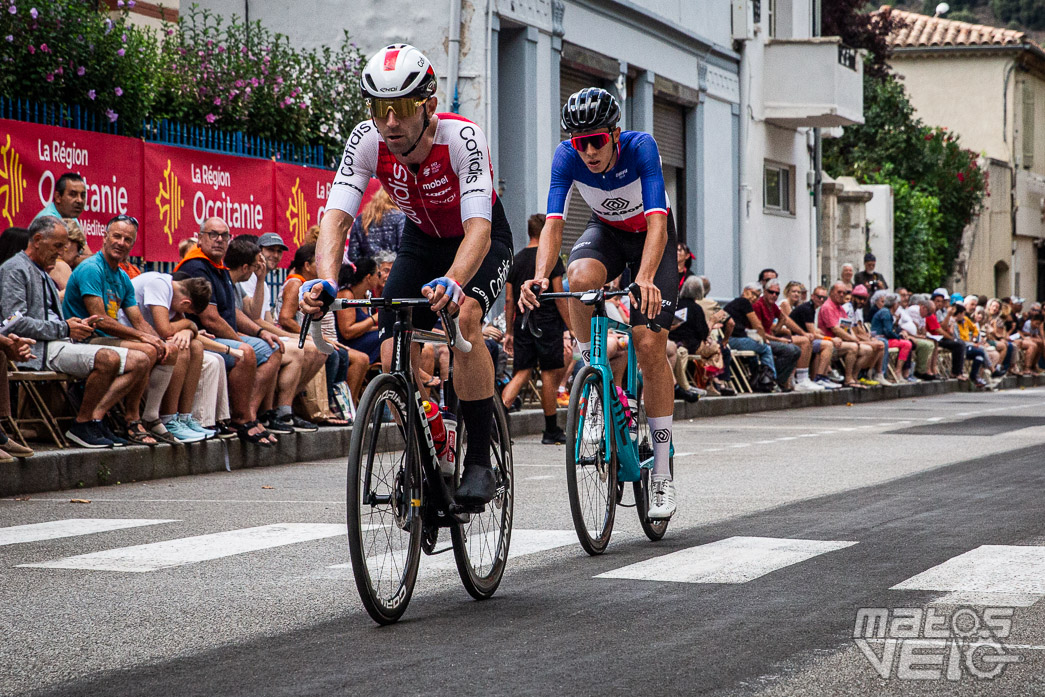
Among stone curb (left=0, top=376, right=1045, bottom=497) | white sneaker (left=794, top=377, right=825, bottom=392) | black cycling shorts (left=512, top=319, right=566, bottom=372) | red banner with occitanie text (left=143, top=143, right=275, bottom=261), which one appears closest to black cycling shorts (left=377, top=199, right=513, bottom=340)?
stone curb (left=0, top=376, right=1045, bottom=497)

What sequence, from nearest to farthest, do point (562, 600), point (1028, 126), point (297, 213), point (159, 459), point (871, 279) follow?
point (562, 600)
point (159, 459)
point (297, 213)
point (871, 279)
point (1028, 126)

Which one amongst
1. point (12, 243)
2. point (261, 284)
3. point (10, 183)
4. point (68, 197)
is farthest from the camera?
point (261, 284)

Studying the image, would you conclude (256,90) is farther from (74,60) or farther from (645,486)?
(645,486)

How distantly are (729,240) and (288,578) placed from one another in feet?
74.2

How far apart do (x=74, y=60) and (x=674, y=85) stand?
1412 centimetres

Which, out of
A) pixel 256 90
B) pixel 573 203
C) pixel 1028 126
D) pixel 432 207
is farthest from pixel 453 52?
pixel 1028 126

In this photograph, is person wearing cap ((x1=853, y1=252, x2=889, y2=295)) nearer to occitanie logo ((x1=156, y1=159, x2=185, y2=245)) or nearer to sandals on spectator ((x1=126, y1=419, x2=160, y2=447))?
occitanie logo ((x1=156, y1=159, x2=185, y2=245))

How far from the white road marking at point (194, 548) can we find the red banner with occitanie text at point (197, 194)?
22.8 ft

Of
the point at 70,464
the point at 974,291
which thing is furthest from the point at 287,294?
the point at 974,291

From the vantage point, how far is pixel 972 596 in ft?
18.3

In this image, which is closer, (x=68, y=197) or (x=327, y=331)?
(x=68, y=197)

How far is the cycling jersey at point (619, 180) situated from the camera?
7.12m

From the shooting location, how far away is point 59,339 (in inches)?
427

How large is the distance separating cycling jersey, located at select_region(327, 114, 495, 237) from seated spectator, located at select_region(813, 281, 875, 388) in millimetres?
19383
